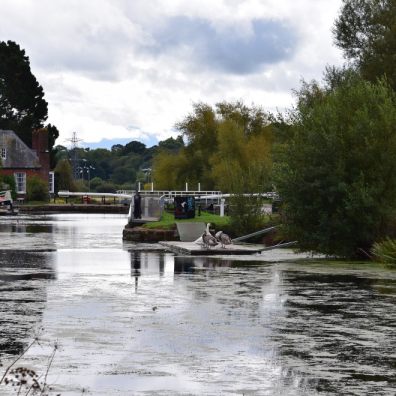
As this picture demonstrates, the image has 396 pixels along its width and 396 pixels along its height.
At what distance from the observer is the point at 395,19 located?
212 feet

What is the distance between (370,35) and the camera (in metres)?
68.8

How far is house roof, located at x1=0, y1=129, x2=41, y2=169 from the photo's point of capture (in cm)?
12369

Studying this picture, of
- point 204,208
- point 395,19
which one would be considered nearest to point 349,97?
point 395,19

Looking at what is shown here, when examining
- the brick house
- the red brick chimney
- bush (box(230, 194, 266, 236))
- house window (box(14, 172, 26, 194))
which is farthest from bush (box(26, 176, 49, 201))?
bush (box(230, 194, 266, 236))

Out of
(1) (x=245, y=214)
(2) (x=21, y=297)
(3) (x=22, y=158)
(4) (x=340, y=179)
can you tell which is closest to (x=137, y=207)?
(1) (x=245, y=214)

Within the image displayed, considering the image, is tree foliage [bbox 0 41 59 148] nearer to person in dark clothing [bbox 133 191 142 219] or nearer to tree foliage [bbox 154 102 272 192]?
tree foliage [bbox 154 102 272 192]

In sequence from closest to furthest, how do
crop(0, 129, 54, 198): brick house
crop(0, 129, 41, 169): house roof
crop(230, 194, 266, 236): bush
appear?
crop(230, 194, 266, 236): bush, crop(0, 129, 54, 198): brick house, crop(0, 129, 41, 169): house roof

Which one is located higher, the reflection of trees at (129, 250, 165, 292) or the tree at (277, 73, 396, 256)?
the tree at (277, 73, 396, 256)

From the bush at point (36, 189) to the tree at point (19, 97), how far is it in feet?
60.1

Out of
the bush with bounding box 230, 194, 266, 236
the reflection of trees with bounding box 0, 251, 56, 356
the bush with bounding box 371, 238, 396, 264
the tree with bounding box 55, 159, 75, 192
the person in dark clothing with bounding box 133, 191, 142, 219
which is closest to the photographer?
the reflection of trees with bounding box 0, 251, 56, 356

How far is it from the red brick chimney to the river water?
92.7m

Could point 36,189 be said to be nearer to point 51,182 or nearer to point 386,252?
point 51,182

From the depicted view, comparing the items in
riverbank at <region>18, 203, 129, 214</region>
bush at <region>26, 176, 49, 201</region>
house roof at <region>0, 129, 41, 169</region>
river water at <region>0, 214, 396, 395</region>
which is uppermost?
house roof at <region>0, 129, 41, 169</region>

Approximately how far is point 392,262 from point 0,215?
63897 millimetres
